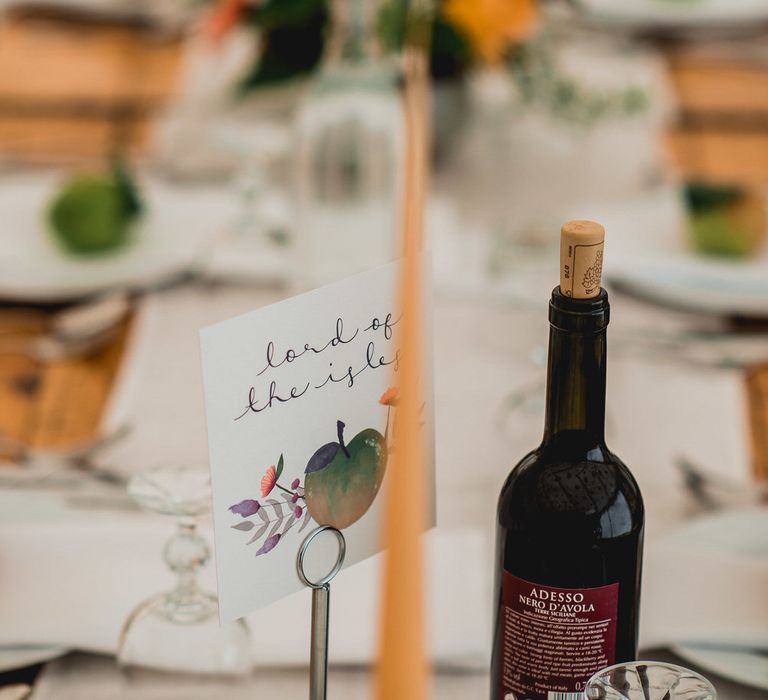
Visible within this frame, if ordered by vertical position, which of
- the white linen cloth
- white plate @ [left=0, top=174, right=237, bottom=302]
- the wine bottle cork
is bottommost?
the white linen cloth

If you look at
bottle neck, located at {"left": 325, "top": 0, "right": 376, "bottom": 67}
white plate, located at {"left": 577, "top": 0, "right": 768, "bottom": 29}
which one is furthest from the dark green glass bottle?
white plate, located at {"left": 577, "top": 0, "right": 768, "bottom": 29}

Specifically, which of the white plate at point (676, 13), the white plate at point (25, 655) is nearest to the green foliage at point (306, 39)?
the white plate at point (676, 13)

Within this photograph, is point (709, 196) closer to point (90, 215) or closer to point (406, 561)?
point (90, 215)

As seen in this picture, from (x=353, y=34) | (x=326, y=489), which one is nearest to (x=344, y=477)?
(x=326, y=489)

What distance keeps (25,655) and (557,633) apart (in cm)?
32

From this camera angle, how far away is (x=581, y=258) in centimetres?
49

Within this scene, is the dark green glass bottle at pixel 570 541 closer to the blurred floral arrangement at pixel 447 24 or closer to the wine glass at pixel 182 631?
the wine glass at pixel 182 631

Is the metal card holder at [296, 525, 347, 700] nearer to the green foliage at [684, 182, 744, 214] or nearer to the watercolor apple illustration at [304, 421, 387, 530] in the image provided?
the watercolor apple illustration at [304, 421, 387, 530]

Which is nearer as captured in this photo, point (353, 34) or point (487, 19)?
point (353, 34)

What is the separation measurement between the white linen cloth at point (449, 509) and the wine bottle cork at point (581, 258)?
288 millimetres

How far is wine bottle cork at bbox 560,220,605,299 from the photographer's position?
481 mm

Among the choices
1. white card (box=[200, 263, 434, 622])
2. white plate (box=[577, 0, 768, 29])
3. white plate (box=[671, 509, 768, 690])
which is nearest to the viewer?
white card (box=[200, 263, 434, 622])

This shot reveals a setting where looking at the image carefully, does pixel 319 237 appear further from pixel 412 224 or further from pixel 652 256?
pixel 412 224

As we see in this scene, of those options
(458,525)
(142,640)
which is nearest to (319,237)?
(458,525)
